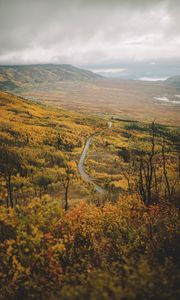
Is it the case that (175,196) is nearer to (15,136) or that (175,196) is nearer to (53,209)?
(53,209)

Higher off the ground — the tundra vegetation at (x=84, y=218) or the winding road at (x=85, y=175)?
the tundra vegetation at (x=84, y=218)

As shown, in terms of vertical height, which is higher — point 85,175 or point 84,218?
point 84,218

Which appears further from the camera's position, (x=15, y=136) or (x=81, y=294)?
(x=15, y=136)

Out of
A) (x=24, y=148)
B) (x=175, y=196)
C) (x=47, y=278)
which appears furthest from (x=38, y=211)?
(x=24, y=148)

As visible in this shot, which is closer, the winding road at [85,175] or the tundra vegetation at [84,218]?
the tundra vegetation at [84,218]

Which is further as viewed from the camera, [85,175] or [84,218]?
[85,175]

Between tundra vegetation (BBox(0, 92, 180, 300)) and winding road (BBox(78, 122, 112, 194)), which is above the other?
tundra vegetation (BBox(0, 92, 180, 300))

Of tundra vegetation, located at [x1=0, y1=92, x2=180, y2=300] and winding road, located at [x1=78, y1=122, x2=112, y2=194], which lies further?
winding road, located at [x1=78, y1=122, x2=112, y2=194]

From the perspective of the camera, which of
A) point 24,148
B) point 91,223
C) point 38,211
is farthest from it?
point 24,148
